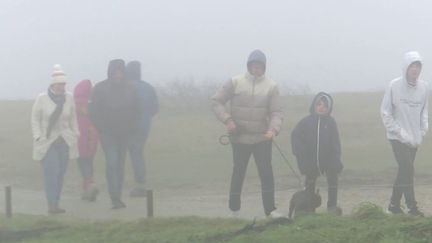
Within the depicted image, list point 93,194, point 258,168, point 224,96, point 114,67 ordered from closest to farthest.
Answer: point 224,96, point 258,168, point 114,67, point 93,194

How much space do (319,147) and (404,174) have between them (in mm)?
978

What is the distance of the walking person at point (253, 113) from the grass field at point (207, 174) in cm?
65

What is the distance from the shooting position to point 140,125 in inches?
407

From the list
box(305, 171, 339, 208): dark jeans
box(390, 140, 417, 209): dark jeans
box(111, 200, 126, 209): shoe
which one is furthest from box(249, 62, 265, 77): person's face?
box(111, 200, 126, 209): shoe

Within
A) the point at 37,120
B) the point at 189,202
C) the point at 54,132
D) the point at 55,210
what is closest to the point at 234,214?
the point at 189,202

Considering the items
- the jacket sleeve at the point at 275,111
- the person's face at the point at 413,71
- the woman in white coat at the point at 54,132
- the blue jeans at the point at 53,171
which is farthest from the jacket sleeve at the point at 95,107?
the person's face at the point at 413,71

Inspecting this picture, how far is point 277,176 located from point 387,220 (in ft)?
12.5

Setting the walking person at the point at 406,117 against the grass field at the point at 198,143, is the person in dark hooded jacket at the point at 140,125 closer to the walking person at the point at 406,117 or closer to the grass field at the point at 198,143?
the grass field at the point at 198,143

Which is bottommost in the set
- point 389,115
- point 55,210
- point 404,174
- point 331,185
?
point 55,210

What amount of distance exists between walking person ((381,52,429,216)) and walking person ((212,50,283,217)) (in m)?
1.16

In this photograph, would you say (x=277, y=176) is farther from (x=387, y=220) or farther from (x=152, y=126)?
(x=387, y=220)

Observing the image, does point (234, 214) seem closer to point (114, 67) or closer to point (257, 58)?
point (257, 58)

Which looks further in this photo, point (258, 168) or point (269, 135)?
point (258, 168)

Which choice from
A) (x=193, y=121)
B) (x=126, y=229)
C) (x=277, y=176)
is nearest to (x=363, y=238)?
(x=126, y=229)
